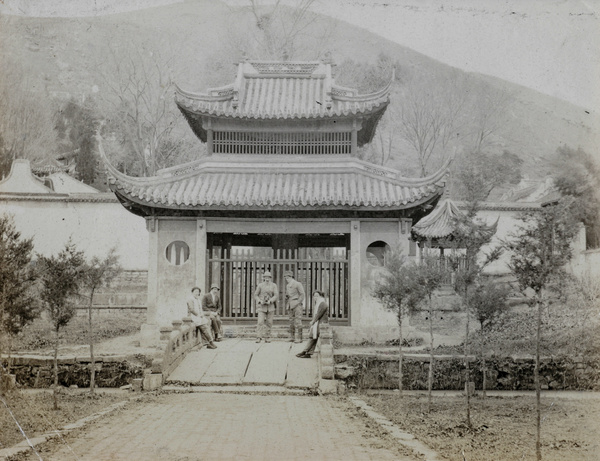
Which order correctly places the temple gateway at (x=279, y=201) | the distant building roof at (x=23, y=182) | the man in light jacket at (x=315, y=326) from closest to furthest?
the man in light jacket at (x=315, y=326), the temple gateway at (x=279, y=201), the distant building roof at (x=23, y=182)

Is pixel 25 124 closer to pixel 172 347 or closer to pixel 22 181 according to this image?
pixel 22 181

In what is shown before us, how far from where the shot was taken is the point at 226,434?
7793mm

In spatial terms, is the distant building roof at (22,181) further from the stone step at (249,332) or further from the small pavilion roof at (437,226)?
the small pavilion roof at (437,226)

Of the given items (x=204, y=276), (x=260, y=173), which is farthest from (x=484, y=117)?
(x=204, y=276)

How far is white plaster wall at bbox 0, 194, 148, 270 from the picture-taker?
28.6 meters

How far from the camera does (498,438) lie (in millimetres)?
8539

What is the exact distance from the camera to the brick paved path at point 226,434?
270 inches

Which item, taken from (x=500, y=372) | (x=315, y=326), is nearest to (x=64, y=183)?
(x=315, y=326)

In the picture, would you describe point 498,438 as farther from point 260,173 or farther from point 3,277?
point 260,173

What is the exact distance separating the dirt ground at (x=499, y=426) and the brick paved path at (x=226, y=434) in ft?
3.13

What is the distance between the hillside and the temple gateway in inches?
368

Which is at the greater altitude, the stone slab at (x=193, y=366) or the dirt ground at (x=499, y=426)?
the stone slab at (x=193, y=366)

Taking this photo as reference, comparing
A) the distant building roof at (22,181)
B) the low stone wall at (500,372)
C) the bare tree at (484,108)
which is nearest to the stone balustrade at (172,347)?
the low stone wall at (500,372)

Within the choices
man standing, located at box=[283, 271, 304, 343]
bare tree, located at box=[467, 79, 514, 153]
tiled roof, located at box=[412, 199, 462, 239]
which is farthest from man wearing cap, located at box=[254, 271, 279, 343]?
bare tree, located at box=[467, 79, 514, 153]
